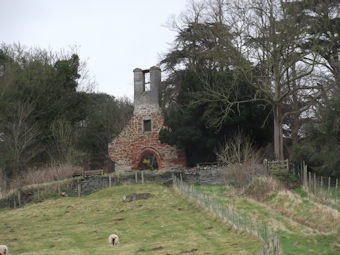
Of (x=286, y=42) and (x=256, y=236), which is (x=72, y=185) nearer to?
(x=286, y=42)

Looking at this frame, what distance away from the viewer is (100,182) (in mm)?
32062

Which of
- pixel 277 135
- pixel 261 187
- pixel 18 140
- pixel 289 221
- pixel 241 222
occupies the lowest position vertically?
pixel 289 221

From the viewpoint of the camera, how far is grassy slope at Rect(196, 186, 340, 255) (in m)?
15.7

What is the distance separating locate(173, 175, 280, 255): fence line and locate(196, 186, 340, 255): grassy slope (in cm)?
67

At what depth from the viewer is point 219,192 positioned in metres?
27.2

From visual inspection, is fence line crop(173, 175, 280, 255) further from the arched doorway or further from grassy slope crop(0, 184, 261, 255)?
the arched doorway

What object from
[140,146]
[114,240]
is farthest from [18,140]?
[114,240]

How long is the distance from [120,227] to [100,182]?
10992mm

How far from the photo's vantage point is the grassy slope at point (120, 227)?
54.0ft

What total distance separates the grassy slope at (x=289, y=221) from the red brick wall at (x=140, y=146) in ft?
27.8

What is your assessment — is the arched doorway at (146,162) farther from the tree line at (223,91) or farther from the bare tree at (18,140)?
the bare tree at (18,140)

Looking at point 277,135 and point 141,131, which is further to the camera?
point 141,131

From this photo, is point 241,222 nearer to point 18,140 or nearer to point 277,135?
point 277,135

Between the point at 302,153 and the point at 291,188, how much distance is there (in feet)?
8.15
